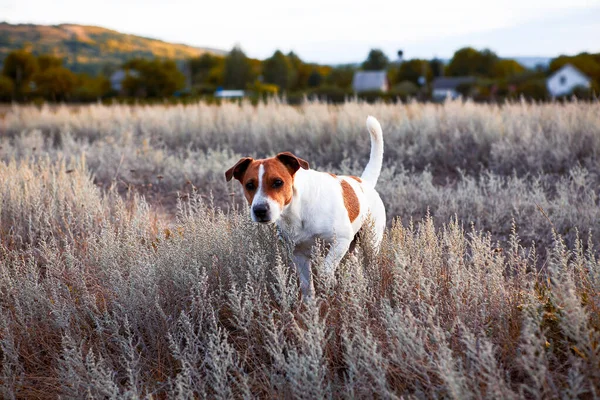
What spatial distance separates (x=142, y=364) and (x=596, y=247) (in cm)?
398

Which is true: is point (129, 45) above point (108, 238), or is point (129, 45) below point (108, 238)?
above

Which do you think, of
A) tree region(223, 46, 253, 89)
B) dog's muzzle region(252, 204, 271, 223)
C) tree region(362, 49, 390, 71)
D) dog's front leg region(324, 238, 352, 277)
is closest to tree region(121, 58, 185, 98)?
tree region(223, 46, 253, 89)

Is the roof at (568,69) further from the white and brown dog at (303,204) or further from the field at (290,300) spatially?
the white and brown dog at (303,204)

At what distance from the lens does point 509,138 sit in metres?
8.30

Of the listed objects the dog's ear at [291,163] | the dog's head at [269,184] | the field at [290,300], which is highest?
the dog's ear at [291,163]

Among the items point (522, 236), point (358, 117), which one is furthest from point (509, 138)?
point (522, 236)

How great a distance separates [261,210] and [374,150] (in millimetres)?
1659

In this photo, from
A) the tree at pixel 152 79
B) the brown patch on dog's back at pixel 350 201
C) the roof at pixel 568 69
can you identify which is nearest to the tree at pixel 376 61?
the roof at pixel 568 69

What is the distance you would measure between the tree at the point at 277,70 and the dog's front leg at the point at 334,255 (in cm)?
5797

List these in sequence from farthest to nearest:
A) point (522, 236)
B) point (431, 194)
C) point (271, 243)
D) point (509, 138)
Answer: point (509, 138)
point (431, 194)
point (522, 236)
point (271, 243)

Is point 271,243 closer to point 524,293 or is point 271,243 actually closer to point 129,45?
point 524,293

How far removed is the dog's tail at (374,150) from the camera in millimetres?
4246

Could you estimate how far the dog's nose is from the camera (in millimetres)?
2994

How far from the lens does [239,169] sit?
3.51 m
